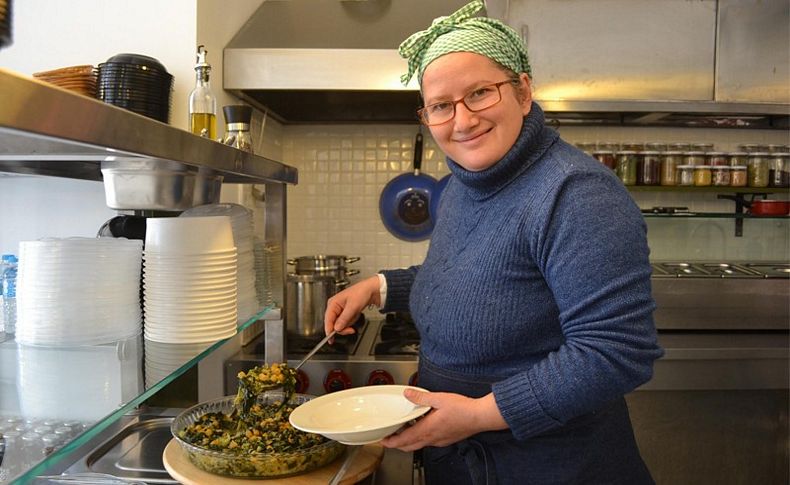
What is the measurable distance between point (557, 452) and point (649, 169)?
1.57m

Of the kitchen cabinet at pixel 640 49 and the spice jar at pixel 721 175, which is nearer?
the kitchen cabinet at pixel 640 49

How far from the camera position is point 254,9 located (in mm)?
2266

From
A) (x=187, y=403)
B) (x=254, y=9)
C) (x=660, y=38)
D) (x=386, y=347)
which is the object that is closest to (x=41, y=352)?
(x=187, y=403)

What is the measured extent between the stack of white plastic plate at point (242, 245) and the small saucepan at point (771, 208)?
1949 millimetres

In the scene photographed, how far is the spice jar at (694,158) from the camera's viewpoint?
2398 mm

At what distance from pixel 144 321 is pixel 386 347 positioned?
113cm

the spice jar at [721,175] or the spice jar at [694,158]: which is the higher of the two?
the spice jar at [694,158]

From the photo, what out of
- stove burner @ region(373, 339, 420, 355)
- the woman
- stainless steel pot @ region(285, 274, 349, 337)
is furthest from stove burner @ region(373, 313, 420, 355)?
the woman

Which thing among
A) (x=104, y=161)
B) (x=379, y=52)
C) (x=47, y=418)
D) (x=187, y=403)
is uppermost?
(x=379, y=52)

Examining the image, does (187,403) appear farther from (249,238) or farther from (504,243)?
(504,243)

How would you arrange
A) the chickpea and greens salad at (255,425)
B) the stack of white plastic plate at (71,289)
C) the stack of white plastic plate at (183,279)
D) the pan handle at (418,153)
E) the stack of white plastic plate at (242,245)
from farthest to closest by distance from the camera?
the pan handle at (418,153), the stack of white plastic plate at (242,245), the chickpea and greens salad at (255,425), the stack of white plastic plate at (183,279), the stack of white plastic plate at (71,289)

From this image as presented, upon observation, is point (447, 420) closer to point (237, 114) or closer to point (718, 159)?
point (237, 114)

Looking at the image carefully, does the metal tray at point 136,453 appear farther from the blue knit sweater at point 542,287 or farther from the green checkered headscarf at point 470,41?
the green checkered headscarf at point 470,41

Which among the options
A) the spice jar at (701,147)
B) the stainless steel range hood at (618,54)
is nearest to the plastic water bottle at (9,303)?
the stainless steel range hood at (618,54)
